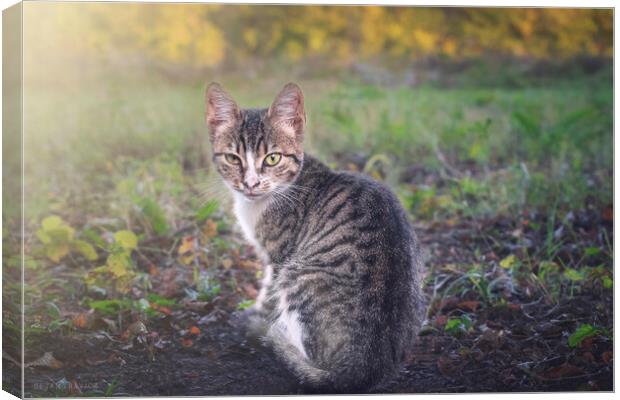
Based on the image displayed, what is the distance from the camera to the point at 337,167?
6391 mm

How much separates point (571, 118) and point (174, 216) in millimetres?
2742

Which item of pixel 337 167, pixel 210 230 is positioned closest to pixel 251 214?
pixel 210 230

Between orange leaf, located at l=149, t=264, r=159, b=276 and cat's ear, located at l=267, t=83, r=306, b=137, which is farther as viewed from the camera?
orange leaf, located at l=149, t=264, r=159, b=276

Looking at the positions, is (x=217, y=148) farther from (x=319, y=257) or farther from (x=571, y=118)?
(x=571, y=118)

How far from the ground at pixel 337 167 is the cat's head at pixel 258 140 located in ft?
1.66

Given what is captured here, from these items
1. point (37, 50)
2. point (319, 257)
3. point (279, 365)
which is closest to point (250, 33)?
point (37, 50)

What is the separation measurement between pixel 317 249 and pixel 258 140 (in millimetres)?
675

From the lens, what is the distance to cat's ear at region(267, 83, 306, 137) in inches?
184

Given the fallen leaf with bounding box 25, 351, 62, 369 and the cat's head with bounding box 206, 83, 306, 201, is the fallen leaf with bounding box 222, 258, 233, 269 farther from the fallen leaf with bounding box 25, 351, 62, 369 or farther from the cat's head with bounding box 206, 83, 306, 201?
the fallen leaf with bounding box 25, 351, 62, 369

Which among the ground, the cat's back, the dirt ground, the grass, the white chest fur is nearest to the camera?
the cat's back

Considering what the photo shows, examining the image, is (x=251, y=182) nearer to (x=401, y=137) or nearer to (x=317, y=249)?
(x=317, y=249)

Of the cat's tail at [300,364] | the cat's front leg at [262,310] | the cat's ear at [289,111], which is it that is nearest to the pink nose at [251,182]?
the cat's ear at [289,111]

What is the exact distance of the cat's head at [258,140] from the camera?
468cm

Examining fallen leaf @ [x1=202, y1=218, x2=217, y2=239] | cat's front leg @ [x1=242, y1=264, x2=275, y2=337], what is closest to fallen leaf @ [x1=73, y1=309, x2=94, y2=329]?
cat's front leg @ [x1=242, y1=264, x2=275, y2=337]
